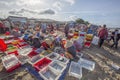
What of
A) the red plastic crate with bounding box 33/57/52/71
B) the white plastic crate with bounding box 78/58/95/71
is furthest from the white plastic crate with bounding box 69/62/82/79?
the red plastic crate with bounding box 33/57/52/71

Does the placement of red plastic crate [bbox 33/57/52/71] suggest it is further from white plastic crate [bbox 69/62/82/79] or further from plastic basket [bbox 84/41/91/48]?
plastic basket [bbox 84/41/91/48]

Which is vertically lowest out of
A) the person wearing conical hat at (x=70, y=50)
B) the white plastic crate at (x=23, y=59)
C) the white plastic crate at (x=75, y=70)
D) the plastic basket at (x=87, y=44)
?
the plastic basket at (x=87, y=44)

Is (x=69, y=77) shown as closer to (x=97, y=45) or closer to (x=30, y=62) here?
(x=30, y=62)

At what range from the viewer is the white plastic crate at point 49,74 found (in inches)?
170

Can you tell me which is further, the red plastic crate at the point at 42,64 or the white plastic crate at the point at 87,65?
the white plastic crate at the point at 87,65

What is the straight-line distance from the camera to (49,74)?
4590mm

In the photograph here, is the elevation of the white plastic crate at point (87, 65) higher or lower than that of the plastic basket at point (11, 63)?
lower

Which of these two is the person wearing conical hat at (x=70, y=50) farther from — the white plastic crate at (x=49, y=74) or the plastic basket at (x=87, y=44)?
the plastic basket at (x=87, y=44)

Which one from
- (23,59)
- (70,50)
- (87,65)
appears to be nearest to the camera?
(23,59)

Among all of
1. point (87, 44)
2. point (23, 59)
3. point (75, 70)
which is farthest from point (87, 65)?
point (87, 44)

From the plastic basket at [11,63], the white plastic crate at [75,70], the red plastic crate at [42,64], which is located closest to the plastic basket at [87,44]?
the white plastic crate at [75,70]

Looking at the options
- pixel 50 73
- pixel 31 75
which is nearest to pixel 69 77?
pixel 50 73

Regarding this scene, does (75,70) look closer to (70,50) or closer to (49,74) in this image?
(49,74)

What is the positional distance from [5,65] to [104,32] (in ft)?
23.3
